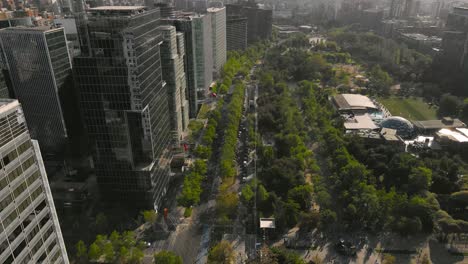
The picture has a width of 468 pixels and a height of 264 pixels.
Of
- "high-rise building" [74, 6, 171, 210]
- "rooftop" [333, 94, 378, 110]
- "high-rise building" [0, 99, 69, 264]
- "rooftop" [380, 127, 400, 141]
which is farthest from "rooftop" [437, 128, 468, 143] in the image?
"high-rise building" [0, 99, 69, 264]

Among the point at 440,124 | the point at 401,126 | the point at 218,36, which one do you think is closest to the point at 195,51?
the point at 218,36

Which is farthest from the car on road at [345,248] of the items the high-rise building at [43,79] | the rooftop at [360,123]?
the high-rise building at [43,79]

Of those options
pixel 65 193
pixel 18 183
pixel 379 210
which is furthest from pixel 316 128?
pixel 18 183

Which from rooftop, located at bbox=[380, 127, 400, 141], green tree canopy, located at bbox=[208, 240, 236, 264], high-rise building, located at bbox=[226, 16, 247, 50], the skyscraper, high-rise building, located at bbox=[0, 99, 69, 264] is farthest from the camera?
high-rise building, located at bbox=[226, 16, 247, 50]

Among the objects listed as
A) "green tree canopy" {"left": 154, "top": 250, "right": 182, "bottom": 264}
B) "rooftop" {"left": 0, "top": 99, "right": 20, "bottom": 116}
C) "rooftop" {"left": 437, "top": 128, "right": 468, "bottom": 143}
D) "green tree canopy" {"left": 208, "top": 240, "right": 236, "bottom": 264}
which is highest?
"rooftop" {"left": 0, "top": 99, "right": 20, "bottom": 116}

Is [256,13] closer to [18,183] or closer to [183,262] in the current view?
[183,262]

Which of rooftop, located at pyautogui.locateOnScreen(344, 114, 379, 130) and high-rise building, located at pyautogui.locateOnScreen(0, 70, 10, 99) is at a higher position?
high-rise building, located at pyautogui.locateOnScreen(0, 70, 10, 99)

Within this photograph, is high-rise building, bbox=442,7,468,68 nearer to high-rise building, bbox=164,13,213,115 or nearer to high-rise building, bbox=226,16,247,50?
high-rise building, bbox=226,16,247,50
